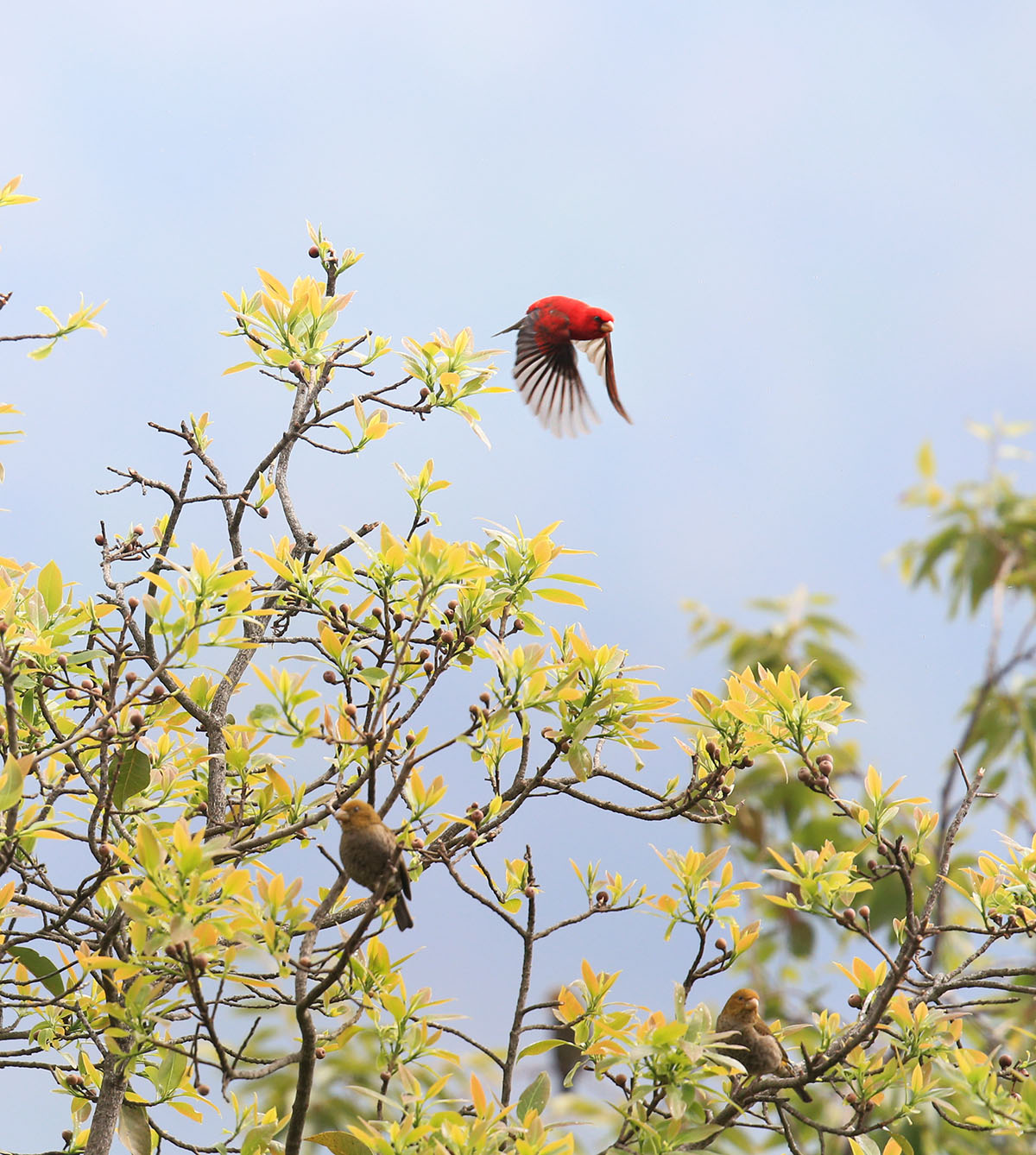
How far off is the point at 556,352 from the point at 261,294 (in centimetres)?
165

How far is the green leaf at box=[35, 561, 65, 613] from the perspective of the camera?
1754 mm

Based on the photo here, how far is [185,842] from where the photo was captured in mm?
1405

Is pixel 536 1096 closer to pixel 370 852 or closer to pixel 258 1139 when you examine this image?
pixel 258 1139

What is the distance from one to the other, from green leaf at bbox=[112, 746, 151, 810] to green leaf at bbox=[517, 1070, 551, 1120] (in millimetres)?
810

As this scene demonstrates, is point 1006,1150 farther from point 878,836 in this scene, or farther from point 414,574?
point 414,574

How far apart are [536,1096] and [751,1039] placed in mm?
347

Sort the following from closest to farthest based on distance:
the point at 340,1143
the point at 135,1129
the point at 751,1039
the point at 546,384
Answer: the point at 340,1143 < the point at 751,1039 < the point at 135,1129 < the point at 546,384

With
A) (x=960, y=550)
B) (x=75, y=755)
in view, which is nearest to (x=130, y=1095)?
(x=75, y=755)

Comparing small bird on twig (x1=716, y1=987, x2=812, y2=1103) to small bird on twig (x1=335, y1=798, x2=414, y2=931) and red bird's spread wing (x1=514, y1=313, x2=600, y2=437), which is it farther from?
red bird's spread wing (x1=514, y1=313, x2=600, y2=437)

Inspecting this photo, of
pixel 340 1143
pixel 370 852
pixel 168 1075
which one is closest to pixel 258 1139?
pixel 340 1143

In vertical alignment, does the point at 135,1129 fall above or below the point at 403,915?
below

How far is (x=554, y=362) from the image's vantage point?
352cm

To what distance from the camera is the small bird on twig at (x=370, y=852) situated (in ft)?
4.71

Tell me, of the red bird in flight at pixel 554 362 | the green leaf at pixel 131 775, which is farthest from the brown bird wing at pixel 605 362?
the green leaf at pixel 131 775
